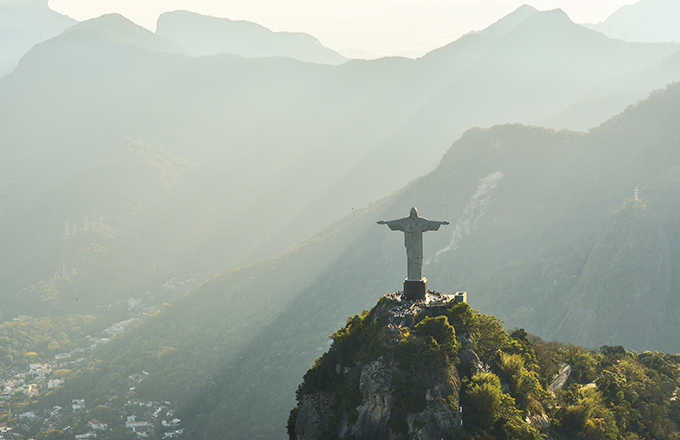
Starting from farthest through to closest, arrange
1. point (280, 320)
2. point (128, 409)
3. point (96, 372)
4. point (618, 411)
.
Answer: point (96, 372) < point (280, 320) < point (128, 409) < point (618, 411)

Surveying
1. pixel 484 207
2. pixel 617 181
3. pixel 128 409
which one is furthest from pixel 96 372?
pixel 617 181

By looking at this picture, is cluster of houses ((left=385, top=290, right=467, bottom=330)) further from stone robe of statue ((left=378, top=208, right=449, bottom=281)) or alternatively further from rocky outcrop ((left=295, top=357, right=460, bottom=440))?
rocky outcrop ((left=295, top=357, right=460, bottom=440))

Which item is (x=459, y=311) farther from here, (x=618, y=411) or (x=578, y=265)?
(x=578, y=265)

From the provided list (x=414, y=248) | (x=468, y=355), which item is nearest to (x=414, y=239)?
(x=414, y=248)

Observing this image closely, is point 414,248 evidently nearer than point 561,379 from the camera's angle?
Yes

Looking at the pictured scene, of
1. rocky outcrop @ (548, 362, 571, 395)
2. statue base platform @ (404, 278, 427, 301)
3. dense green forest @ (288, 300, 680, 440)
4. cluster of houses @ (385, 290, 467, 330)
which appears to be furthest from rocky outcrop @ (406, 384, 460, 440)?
rocky outcrop @ (548, 362, 571, 395)

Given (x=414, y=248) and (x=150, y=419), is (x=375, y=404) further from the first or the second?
(x=150, y=419)

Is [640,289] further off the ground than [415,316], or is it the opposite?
[415,316]
